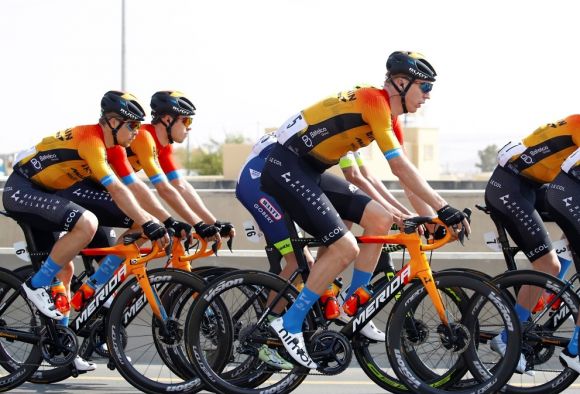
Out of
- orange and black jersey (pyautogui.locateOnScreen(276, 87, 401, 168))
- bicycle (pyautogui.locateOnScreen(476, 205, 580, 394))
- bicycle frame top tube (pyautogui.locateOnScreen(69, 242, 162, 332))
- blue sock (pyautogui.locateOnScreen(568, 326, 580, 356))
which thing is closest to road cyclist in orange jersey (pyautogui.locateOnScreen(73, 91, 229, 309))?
bicycle frame top tube (pyautogui.locateOnScreen(69, 242, 162, 332))

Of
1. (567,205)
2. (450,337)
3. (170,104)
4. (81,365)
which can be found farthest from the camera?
(170,104)

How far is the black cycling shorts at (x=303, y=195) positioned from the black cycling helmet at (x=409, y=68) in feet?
2.41

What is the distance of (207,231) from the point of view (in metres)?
9.02

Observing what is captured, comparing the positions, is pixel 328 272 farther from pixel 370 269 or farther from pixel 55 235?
pixel 55 235

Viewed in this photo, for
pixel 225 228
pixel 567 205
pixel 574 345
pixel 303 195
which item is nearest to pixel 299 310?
pixel 303 195

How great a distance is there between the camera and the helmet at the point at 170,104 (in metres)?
9.77

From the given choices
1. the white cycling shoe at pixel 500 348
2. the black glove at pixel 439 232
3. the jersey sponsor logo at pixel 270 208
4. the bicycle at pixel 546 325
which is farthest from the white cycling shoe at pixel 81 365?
the bicycle at pixel 546 325

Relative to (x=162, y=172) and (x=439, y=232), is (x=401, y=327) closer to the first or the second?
(x=439, y=232)

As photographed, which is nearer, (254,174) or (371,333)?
(371,333)

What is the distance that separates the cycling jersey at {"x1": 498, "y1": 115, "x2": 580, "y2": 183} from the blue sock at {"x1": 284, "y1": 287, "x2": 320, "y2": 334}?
2028mm

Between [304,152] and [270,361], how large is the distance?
1.31 m

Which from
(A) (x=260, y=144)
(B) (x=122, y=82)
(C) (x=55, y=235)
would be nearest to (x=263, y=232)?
(A) (x=260, y=144)

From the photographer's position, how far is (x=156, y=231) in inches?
330

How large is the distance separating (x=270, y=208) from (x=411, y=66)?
1468 millimetres
